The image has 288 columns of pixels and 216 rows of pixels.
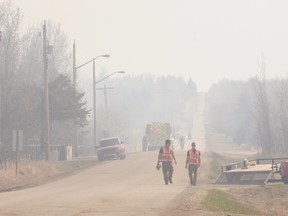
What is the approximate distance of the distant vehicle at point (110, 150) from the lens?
159ft

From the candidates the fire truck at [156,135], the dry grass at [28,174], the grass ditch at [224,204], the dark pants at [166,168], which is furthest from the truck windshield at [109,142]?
the grass ditch at [224,204]

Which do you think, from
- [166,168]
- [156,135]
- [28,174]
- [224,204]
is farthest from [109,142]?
[224,204]

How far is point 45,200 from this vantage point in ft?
63.0

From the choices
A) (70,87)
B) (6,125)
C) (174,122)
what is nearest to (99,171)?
(6,125)

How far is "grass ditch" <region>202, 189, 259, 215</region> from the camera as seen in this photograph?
1717cm

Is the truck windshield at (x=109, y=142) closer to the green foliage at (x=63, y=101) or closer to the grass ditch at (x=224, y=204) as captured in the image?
the green foliage at (x=63, y=101)

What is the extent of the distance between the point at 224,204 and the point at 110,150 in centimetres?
3034

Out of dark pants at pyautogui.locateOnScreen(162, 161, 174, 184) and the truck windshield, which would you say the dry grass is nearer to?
dark pants at pyautogui.locateOnScreen(162, 161, 174, 184)

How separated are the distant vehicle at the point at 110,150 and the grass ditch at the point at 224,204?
27011 mm

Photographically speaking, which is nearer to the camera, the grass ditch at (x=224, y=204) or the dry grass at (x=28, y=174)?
the grass ditch at (x=224, y=204)

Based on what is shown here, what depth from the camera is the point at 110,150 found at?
4859 cm

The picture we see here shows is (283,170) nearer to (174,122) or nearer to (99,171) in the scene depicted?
(99,171)

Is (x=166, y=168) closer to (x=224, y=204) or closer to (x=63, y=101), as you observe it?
(x=224, y=204)

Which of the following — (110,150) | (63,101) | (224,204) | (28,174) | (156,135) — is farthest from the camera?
(156,135)
